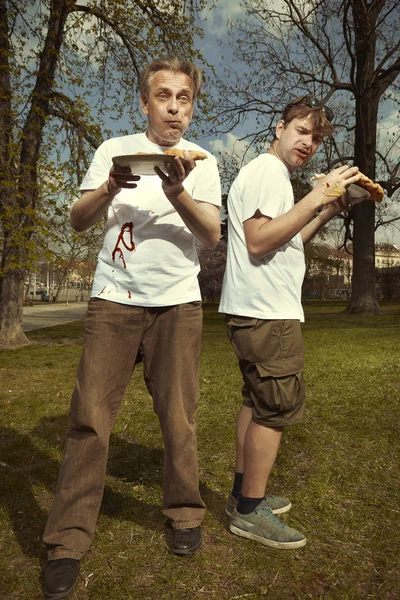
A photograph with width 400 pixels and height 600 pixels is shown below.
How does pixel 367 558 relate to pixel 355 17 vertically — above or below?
below

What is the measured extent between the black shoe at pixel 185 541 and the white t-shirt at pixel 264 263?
1.06 m

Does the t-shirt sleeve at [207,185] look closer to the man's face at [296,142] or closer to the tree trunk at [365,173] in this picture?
the man's face at [296,142]

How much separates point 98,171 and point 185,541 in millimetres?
1747

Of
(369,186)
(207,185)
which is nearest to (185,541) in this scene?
(207,185)

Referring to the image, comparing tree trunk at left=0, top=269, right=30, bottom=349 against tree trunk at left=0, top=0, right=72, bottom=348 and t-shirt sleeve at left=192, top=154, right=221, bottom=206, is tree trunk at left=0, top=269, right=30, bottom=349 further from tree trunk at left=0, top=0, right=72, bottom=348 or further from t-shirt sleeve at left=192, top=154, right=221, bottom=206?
t-shirt sleeve at left=192, top=154, right=221, bottom=206

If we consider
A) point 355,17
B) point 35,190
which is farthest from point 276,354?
point 355,17

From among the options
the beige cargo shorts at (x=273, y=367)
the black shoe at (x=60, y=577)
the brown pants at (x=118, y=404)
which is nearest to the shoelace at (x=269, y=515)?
the brown pants at (x=118, y=404)

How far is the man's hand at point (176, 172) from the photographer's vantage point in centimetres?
183

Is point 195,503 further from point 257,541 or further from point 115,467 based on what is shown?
point 115,467

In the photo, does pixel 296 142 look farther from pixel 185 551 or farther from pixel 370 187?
pixel 185 551

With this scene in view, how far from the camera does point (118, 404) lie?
228 cm

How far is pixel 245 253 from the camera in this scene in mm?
2488

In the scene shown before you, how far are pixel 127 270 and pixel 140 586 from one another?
1.37 metres

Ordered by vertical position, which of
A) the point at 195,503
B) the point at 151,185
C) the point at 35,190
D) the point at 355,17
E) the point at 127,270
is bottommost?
the point at 195,503
